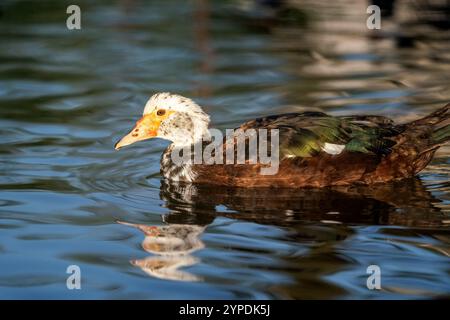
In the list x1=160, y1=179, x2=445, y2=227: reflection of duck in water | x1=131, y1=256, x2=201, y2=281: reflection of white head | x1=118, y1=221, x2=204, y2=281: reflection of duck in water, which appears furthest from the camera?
x1=160, y1=179, x2=445, y2=227: reflection of duck in water

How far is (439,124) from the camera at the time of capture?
9.12m

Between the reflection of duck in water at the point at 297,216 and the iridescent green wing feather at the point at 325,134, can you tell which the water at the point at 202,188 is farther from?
the iridescent green wing feather at the point at 325,134

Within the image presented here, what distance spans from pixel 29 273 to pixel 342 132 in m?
3.25

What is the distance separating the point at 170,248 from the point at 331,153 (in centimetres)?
207

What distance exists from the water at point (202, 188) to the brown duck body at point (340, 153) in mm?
135

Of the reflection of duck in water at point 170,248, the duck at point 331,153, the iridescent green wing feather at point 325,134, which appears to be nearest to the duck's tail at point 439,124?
the duck at point 331,153

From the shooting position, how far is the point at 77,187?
9.06 metres

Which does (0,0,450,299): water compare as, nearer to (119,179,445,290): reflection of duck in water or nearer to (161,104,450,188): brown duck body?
(119,179,445,290): reflection of duck in water

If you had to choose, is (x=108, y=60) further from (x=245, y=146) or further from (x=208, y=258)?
(x=208, y=258)

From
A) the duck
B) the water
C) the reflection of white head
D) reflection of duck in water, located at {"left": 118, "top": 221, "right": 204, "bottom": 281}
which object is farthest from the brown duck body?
the reflection of white head

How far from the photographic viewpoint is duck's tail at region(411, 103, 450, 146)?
8953mm

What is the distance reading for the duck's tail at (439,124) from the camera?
29.4ft
